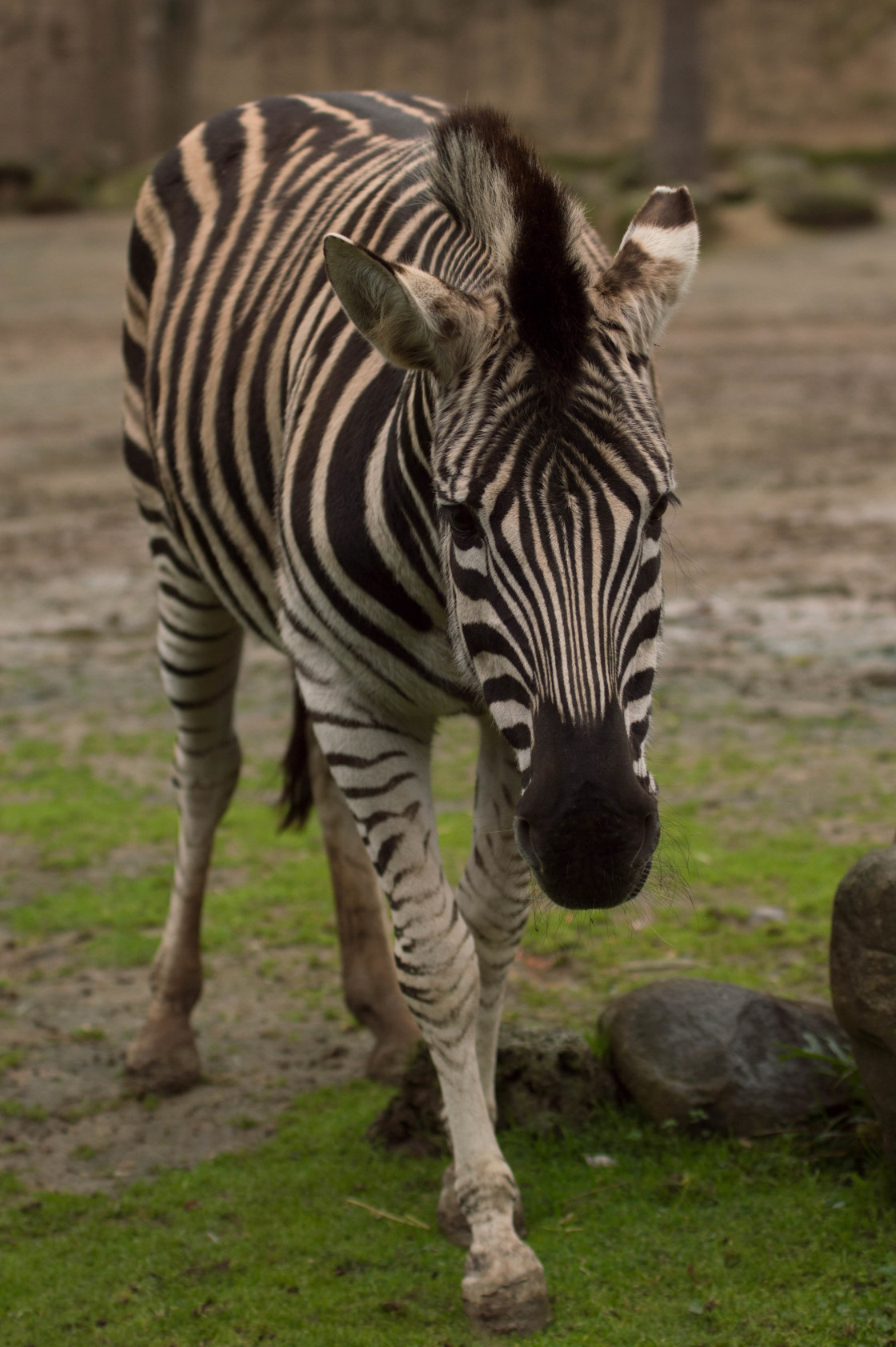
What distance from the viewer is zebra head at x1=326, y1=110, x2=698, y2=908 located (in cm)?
237

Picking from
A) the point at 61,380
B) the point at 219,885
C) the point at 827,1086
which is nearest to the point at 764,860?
the point at 827,1086

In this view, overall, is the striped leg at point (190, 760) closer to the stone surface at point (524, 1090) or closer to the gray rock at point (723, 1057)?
the stone surface at point (524, 1090)

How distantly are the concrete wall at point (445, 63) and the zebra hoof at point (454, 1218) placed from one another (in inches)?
1022

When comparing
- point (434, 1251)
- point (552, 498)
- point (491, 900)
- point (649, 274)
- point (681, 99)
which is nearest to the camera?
point (552, 498)

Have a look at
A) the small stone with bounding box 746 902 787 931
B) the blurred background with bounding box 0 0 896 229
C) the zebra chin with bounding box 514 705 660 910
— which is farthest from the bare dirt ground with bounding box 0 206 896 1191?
the blurred background with bounding box 0 0 896 229

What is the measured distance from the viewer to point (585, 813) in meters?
2.32

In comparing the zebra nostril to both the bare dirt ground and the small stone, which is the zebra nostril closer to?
the bare dirt ground

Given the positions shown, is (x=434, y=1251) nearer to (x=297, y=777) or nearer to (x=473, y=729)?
(x=297, y=777)

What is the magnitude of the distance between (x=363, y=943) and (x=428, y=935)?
3.88ft

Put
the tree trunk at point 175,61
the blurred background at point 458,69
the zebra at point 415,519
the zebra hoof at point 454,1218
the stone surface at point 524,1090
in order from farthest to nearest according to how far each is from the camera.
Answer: the tree trunk at point 175,61 → the blurred background at point 458,69 → the stone surface at point 524,1090 → the zebra hoof at point 454,1218 → the zebra at point 415,519

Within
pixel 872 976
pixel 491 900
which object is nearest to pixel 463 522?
pixel 491 900

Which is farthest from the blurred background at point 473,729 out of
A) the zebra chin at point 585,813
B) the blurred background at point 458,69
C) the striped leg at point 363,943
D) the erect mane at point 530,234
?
the blurred background at point 458,69

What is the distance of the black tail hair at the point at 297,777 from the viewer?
457cm

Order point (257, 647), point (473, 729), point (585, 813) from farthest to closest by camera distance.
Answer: point (257, 647)
point (473, 729)
point (585, 813)
